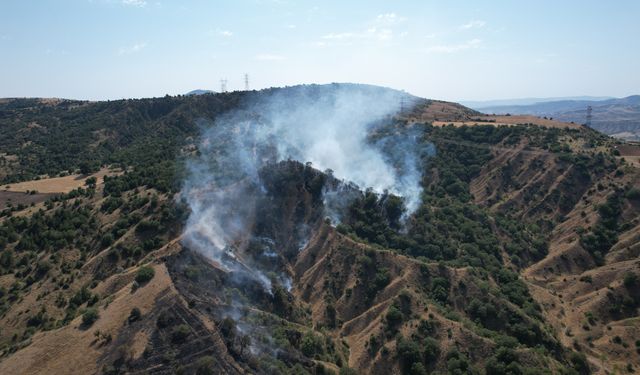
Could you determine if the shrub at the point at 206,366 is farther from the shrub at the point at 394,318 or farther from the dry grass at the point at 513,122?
the dry grass at the point at 513,122

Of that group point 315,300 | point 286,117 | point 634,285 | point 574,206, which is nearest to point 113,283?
point 315,300

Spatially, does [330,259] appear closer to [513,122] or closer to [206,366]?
[206,366]

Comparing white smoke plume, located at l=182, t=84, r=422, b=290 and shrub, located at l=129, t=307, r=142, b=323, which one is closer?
shrub, located at l=129, t=307, r=142, b=323

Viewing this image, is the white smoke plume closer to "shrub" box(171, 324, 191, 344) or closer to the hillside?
the hillside

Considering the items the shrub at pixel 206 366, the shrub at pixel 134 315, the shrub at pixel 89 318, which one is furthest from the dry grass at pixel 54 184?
the shrub at pixel 206 366

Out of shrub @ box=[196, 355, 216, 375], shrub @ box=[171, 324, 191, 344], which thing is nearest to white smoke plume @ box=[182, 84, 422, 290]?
shrub @ box=[171, 324, 191, 344]

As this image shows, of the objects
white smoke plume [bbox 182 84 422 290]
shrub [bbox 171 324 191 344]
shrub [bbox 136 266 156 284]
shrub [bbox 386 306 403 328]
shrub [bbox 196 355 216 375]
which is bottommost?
shrub [bbox 386 306 403 328]

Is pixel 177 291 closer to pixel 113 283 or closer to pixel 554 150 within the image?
pixel 113 283

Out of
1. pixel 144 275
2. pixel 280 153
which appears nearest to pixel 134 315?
pixel 144 275
